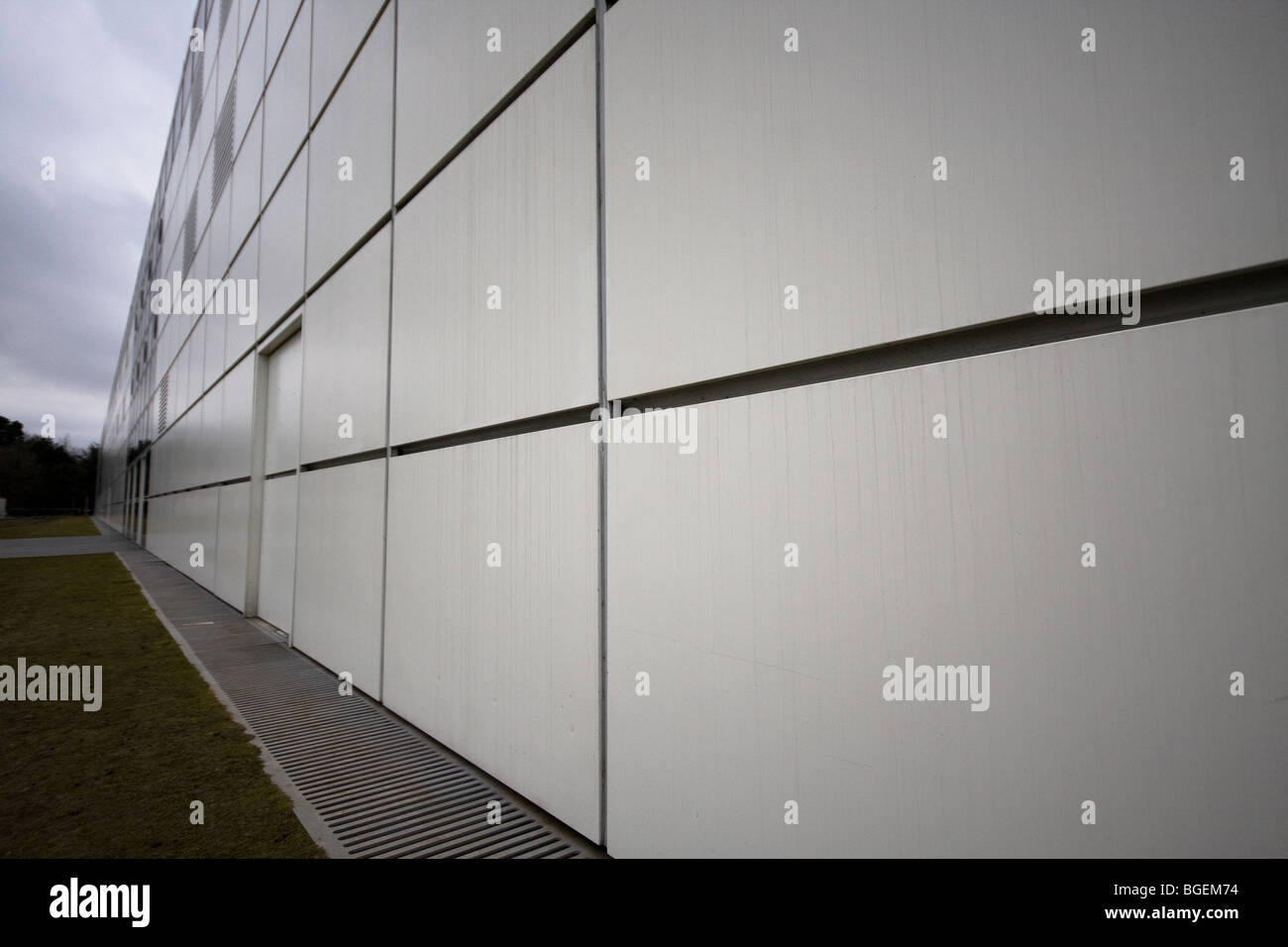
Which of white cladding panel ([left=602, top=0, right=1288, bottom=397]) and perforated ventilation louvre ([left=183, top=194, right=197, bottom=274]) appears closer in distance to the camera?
white cladding panel ([left=602, top=0, right=1288, bottom=397])

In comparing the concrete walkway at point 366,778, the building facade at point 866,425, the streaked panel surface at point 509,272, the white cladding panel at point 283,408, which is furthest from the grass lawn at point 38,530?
the building facade at point 866,425

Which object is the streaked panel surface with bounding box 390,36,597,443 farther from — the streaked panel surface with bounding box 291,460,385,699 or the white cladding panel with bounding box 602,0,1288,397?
the streaked panel surface with bounding box 291,460,385,699

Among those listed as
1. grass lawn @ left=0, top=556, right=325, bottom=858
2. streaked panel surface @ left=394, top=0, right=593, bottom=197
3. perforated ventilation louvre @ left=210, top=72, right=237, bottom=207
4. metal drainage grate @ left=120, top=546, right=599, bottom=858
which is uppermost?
perforated ventilation louvre @ left=210, top=72, right=237, bottom=207

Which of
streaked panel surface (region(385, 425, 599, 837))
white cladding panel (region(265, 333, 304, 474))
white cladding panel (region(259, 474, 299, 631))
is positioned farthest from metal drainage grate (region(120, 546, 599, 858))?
white cladding panel (region(265, 333, 304, 474))

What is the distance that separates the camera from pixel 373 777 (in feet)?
12.1

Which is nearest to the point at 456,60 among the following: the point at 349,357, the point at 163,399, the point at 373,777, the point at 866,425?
the point at 349,357

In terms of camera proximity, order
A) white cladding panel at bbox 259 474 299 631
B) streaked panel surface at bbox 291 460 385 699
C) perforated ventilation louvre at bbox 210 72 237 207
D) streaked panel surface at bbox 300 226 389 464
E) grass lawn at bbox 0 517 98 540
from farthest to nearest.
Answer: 1. grass lawn at bbox 0 517 98 540
2. perforated ventilation louvre at bbox 210 72 237 207
3. white cladding panel at bbox 259 474 299 631
4. streaked panel surface at bbox 300 226 389 464
5. streaked panel surface at bbox 291 460 385 699

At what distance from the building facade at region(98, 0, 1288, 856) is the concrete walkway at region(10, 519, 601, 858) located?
0.18 m

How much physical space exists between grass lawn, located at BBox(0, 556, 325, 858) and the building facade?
114cm

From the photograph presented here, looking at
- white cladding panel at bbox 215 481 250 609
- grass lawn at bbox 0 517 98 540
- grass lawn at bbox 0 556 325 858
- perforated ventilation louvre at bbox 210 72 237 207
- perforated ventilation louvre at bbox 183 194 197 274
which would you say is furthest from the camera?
grass lawn at bbox 0 517 98 540

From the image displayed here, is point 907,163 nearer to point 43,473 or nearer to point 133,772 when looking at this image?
point 133,772

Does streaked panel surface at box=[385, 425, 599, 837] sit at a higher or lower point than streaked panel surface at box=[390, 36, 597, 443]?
lower

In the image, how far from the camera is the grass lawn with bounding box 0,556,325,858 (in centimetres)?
285
